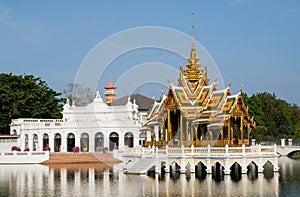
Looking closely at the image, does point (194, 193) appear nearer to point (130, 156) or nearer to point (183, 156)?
point (183, 156)

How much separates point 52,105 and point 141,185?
111 ft

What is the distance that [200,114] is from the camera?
29.4 meters

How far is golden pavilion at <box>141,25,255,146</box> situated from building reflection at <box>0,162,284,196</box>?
2550mm

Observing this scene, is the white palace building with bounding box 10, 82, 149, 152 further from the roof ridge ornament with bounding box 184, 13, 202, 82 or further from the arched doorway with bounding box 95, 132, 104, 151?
the roof ridge ornament with bounding box 184, 13, 202, 82

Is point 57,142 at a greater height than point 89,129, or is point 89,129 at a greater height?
point 89,129

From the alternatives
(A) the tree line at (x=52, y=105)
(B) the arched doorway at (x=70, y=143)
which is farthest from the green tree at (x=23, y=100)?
(B) the arched doorway at (x=70, y=143)

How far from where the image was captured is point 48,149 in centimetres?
4591

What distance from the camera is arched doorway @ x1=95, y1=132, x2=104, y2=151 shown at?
4787cm

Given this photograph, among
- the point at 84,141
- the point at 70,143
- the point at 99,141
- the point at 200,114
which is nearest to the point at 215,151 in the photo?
the point at 200,114

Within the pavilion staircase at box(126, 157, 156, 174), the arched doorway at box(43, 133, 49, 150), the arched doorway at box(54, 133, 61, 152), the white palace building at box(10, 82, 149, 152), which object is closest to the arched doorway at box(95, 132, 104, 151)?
the white palace building at box(10, 82, 149, 152)

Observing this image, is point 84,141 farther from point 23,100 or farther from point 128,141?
point 23,100

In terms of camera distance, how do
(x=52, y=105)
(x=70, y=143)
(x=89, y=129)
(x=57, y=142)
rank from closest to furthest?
(x=89, y=129) < (x=70, y=143) < (x=57, y=142) < (x=52, y=105)

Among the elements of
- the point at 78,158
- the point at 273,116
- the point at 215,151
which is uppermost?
the point at 273,116

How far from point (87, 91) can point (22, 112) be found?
10853 millimetres
